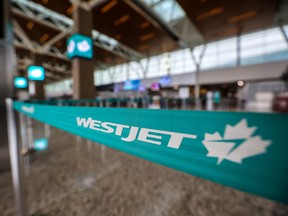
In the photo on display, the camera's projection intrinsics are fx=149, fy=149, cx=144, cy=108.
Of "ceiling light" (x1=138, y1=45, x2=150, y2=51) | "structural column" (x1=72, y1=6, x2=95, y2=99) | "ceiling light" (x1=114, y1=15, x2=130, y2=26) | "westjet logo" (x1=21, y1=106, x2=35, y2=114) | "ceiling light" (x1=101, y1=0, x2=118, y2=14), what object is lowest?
"westjet logo" (x1=21, y1=106, x2=35, y2=114)

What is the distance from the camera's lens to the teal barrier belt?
309 millimetres

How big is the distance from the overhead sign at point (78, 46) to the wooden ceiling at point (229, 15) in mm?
6950

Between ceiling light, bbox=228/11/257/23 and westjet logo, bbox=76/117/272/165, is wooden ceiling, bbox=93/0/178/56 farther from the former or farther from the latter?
westjet logo, bbox=76/117/272/165

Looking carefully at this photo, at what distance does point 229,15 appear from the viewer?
36.1 feet

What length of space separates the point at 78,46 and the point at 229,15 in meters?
11.2

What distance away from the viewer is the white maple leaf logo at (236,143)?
32cm

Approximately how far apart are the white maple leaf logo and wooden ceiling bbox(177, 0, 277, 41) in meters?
11.4

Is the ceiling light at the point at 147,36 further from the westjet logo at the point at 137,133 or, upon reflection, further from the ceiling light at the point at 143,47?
the westjet logo at the point at 137,133

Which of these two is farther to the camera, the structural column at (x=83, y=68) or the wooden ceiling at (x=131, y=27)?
the wooden ceiling at (x=131, y=27)

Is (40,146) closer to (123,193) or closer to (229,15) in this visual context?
(123,193)

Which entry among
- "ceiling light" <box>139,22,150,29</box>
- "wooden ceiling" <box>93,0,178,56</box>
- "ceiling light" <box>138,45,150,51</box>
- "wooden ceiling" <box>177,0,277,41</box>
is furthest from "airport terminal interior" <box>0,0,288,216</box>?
"ceiling light" <box>138,45,150,51</box>

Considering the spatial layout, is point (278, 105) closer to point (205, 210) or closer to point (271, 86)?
point (271, 86)

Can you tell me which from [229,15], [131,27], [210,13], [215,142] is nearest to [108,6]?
[131,27]

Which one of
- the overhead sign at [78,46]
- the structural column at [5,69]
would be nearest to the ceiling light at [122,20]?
the overhead sign at [78,46]
